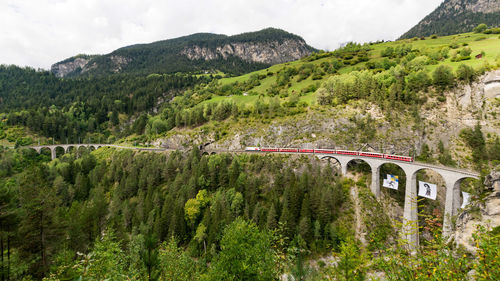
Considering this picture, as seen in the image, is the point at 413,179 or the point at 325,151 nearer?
the point at 413,179

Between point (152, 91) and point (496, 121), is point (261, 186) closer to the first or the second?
point (496, 121)

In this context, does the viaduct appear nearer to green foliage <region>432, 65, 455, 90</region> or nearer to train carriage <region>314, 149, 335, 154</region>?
train carriage <region>314, 149, 335, 154</region>

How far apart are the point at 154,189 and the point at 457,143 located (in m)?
76.6

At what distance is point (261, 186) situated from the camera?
4728 centimetres

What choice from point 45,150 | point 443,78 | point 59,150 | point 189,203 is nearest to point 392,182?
point 443,78

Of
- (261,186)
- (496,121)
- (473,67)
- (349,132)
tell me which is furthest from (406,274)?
(473,67)

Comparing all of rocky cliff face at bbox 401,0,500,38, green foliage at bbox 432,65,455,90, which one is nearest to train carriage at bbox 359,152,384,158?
green foliage at bbox 432,65,455,90

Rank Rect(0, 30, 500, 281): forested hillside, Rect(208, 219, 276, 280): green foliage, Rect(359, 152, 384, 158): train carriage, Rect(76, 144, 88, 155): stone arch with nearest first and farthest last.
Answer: Rect(208, 219, 276, 280): green foliage, Rect(0, 30, 500, 281): forested hillside, Rect(359, 152, 384, 158): train carriage, Rect(76, 144, 88, 155): stone arch

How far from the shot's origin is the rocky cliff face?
145438 millimetres

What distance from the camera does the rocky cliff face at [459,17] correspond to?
145 metres

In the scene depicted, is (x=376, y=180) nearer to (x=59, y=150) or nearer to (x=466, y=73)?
(x=466, y=73)

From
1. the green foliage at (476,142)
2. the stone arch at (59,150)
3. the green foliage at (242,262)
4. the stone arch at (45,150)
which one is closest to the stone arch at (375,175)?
the green foliage at (476,142)

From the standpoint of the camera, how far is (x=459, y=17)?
166750mm

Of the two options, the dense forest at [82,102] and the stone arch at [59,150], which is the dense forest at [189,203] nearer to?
the stone arch at [59,150]
